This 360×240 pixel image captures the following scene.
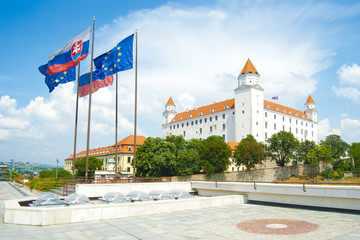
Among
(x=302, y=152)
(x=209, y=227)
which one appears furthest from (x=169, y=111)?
(x=209, y=227)

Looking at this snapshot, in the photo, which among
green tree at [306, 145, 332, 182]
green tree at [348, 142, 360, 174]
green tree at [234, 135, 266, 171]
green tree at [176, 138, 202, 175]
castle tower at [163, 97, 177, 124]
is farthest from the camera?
castle tower at [163, 97, 177, 124]

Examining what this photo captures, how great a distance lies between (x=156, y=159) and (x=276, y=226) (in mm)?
39465

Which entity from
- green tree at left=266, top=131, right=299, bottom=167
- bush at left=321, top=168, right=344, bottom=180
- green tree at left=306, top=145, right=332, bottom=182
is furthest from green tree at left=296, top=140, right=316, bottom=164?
bush at left=321, top=168, right=344, bottom=180

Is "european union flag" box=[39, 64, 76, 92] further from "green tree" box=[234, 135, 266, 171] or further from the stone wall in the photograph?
"green tree" box=[234, 135, 266, 171]

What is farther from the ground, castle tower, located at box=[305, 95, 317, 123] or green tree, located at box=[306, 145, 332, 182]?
castle tower, located at box=[305, 95, 317, 123]

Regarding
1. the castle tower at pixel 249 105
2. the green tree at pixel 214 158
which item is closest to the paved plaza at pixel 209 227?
the green tree at pixel 214 158

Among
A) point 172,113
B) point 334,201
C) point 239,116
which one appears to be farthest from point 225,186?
point 172,113

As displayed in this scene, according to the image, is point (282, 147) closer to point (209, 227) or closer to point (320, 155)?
point (320, 155)

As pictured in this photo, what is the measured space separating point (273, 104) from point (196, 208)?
3637 inches

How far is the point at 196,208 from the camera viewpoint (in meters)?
17.8

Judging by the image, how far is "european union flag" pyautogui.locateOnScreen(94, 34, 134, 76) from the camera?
25.3m

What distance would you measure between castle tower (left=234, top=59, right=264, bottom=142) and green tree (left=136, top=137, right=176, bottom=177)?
39.3 meters

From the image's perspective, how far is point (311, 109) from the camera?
4545 inches

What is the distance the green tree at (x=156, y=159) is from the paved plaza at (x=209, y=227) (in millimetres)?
35843
